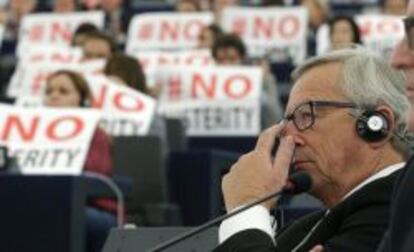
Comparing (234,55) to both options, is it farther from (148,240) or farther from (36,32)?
(148,240)

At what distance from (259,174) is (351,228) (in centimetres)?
41

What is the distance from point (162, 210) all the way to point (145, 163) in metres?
0.49

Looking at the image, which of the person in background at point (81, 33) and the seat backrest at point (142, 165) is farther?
Answer: the person in background at point (81, 33)

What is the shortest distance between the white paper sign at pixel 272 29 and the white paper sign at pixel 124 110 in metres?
5.92

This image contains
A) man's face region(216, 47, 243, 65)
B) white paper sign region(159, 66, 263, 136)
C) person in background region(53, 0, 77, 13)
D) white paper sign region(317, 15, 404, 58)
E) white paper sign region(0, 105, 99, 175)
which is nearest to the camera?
white paper sign region(0, 105, 99, 175)

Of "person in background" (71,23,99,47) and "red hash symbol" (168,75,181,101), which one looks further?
"person in background" (71,23,99,47)

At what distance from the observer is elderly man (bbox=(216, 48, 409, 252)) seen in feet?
16.5

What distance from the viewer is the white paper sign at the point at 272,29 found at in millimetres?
20031

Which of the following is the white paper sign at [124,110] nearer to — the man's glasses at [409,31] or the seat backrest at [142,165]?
the seat backrest at [142,165]

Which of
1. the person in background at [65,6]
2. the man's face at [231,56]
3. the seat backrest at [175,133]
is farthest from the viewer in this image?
the person in background at [65,6]

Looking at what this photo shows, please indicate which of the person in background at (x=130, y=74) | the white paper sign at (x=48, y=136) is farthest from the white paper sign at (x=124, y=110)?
the white paper sign at (x=48, y=136)

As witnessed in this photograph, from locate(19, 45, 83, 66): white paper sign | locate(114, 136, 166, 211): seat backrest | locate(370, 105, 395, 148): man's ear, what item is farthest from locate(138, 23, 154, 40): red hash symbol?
locate(370, 105, 395, 148): man's ear

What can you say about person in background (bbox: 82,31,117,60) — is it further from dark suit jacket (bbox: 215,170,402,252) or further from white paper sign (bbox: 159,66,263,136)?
dark suit jacket (bbox: 215,170,402,252)

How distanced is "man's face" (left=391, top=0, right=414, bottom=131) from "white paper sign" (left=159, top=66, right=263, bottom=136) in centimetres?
990
